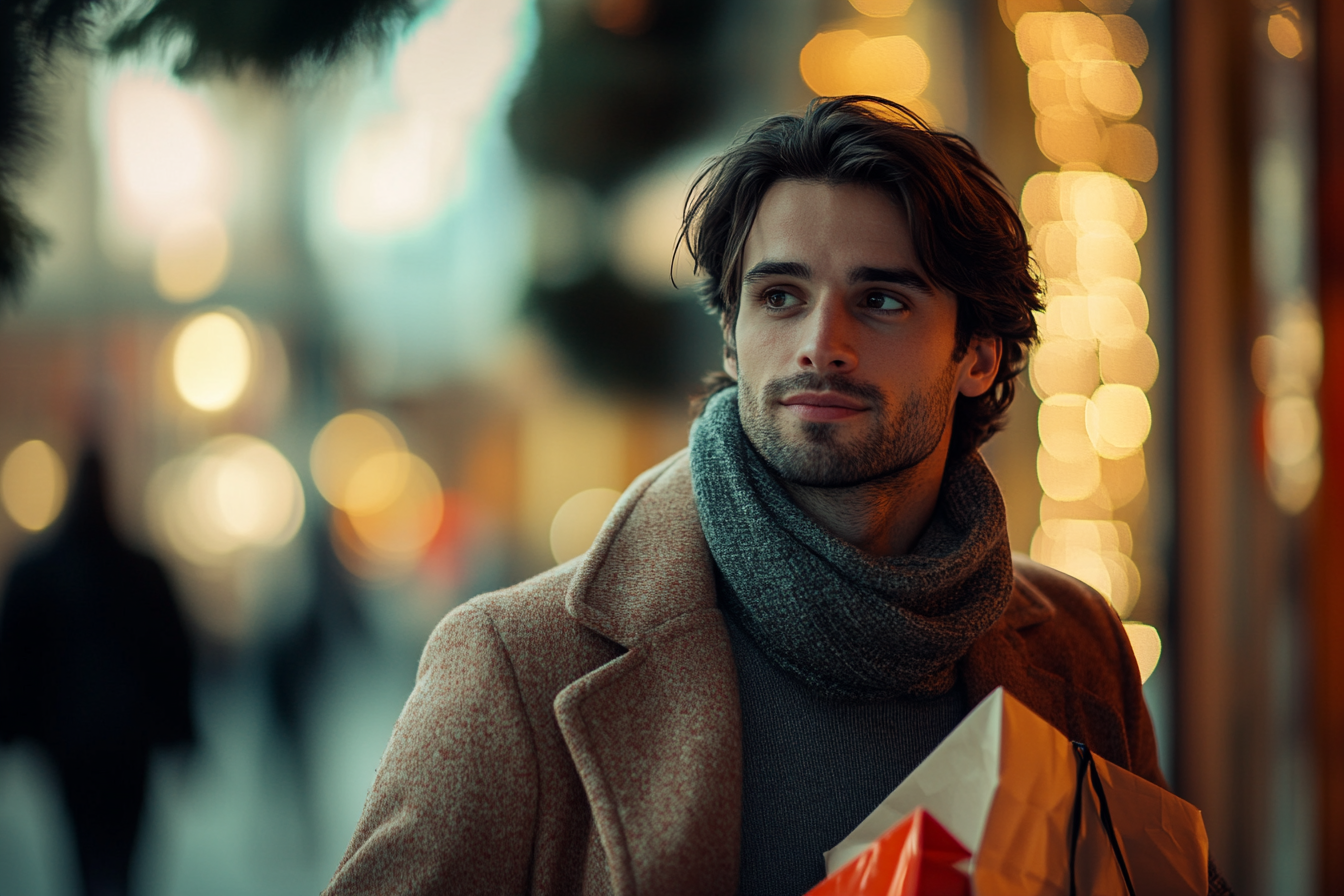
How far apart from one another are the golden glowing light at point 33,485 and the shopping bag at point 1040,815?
214 cm

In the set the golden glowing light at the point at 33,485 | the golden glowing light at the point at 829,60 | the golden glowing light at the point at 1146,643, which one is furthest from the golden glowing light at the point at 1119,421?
the golden glowing light at the point at 33,485

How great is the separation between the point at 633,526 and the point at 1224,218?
8.28 feet

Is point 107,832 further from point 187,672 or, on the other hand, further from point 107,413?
point 107,413

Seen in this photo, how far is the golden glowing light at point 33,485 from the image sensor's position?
7.41 feet

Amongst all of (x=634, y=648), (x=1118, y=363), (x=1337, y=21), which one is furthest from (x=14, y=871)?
(x=1337, y=21)

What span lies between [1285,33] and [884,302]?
2438 millimetres

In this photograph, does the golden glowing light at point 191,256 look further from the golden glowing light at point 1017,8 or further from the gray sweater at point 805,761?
the golden glowing light at point 1017,8

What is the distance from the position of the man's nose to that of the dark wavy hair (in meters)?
0.16

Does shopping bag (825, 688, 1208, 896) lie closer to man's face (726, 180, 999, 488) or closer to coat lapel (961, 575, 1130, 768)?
coat lapel (961, 575, 1130, 768)

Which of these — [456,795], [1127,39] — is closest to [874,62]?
[1127,39]

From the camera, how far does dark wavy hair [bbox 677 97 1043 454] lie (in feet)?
4.50

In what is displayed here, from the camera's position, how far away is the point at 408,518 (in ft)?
8.54

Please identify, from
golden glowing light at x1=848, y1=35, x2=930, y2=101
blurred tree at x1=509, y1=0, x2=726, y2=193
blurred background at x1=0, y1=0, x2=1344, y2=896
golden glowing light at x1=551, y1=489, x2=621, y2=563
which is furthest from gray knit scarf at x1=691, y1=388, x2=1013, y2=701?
golden glowing light at x1=848, y1=35, x2=930, y2=101

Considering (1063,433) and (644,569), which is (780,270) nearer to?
(644,569)
